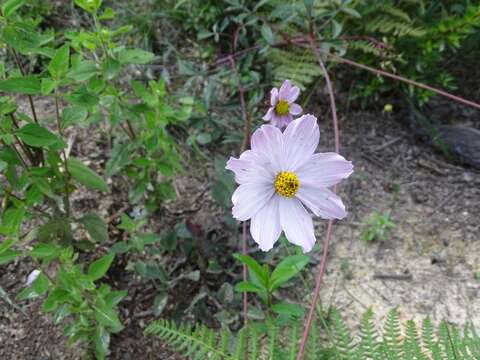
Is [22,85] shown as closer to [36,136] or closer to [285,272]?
[36,136]

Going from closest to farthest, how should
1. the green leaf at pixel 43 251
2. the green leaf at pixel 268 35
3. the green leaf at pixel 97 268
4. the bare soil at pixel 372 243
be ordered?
1. the green leaf at pixel 43 251
2. the green leaf at pixel 97 268
3. the bare soil at pixel 372 243
4. the green leaf at pixel 268 35

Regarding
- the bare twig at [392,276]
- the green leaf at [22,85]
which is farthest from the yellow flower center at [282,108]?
the bare twig at [392,276]

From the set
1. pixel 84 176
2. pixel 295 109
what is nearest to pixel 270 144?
pixel 295 109

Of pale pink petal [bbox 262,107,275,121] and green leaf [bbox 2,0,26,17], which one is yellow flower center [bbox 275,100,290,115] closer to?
pale pink petal [bbox 262,107,275,121]

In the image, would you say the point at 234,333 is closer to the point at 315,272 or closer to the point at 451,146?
the point at 315,272

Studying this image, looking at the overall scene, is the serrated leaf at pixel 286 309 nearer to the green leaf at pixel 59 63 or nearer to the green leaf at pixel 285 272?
the green leaf at pixel 285 272
